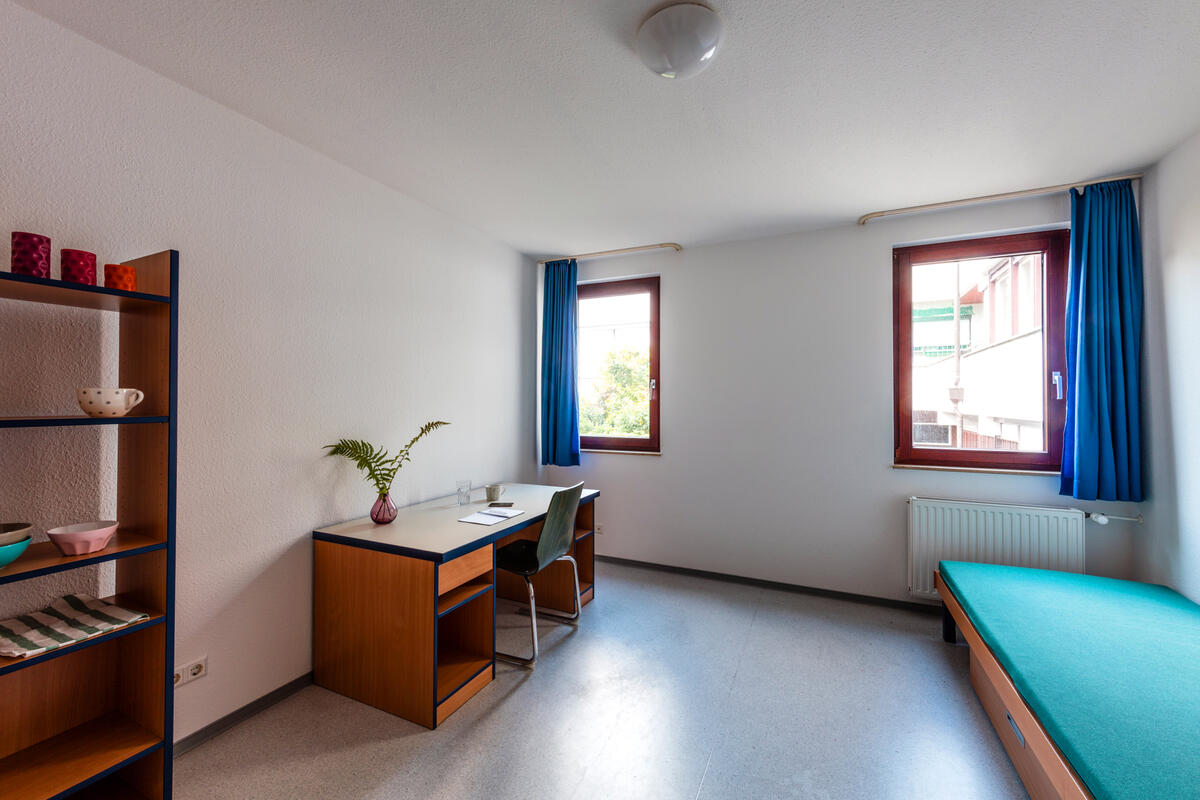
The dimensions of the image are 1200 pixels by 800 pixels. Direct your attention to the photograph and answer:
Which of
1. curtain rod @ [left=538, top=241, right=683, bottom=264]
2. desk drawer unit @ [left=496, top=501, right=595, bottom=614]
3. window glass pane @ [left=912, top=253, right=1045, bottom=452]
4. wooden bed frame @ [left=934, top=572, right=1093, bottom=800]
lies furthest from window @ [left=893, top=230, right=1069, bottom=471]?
desk drawer unit @ [left=496, top=501, right=595, bottom=614]

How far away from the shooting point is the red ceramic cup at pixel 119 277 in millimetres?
1445

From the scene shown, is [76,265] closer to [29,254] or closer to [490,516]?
[29,254]

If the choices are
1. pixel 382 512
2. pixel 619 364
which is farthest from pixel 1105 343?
pixel 382 512

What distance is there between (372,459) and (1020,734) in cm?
285

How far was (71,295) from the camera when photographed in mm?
1426

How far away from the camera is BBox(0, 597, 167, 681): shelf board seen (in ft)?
3.94

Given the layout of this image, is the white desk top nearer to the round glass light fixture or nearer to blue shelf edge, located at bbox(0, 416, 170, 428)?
blue shelf edge, located at bbox(0, 416, 170, 428)

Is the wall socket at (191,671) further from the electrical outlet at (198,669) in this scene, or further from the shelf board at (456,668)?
the shelf board at (456,668)

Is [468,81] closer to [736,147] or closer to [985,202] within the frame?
[736,147]

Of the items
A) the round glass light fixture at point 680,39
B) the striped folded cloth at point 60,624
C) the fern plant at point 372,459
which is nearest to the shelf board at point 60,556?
the striped folded cloth at point 60,624

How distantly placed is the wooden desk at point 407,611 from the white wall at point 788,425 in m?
1.61

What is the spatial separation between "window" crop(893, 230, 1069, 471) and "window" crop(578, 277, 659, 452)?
1.69m

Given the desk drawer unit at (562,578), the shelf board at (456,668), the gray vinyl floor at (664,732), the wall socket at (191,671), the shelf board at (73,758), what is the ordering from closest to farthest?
the shelf board at (73,758) < the gray vinyl floor at (664,732) < the wall socket at (191,671) < the shelf board at (456,668) < the desk drawer unit at (562,578)

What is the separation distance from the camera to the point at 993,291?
305 cm
